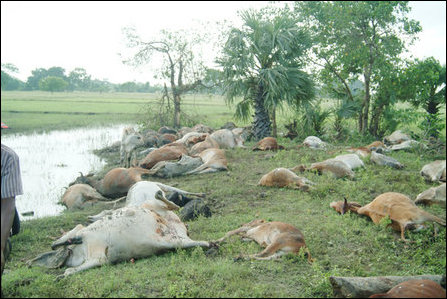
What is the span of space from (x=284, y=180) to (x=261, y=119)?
7466 millimetres

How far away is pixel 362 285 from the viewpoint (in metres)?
3.69

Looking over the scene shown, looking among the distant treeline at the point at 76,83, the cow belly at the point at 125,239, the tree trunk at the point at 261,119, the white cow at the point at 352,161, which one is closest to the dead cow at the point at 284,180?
the white cow at the point at 352,161

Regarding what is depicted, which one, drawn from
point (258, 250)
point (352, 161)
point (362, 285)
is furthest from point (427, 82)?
point (362, 285)

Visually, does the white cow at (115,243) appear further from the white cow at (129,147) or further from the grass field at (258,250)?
the white cow at (129,147)

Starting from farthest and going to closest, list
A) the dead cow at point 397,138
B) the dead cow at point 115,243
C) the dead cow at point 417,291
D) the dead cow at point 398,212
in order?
1. the dead cow at point 397,138
2. the dead cow at point 398,212
3. the dead cow at point 115,243
4. the dead cow at point 417,291

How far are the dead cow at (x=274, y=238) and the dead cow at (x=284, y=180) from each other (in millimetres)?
2642

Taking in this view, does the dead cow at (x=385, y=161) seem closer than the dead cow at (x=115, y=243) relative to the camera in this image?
No

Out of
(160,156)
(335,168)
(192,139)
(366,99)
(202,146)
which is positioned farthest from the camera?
(366,99)

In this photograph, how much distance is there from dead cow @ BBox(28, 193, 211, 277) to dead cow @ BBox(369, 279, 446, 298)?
2315 mm

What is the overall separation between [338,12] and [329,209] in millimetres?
10192

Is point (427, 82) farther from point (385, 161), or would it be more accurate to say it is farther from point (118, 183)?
point (118, 183)

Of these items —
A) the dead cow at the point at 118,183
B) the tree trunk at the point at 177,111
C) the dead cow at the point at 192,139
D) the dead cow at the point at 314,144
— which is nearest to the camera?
the dead cow at the point at 118,183

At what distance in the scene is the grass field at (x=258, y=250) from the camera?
3918mm

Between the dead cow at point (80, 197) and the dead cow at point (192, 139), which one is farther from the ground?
the dead cow at point (192, 139)
